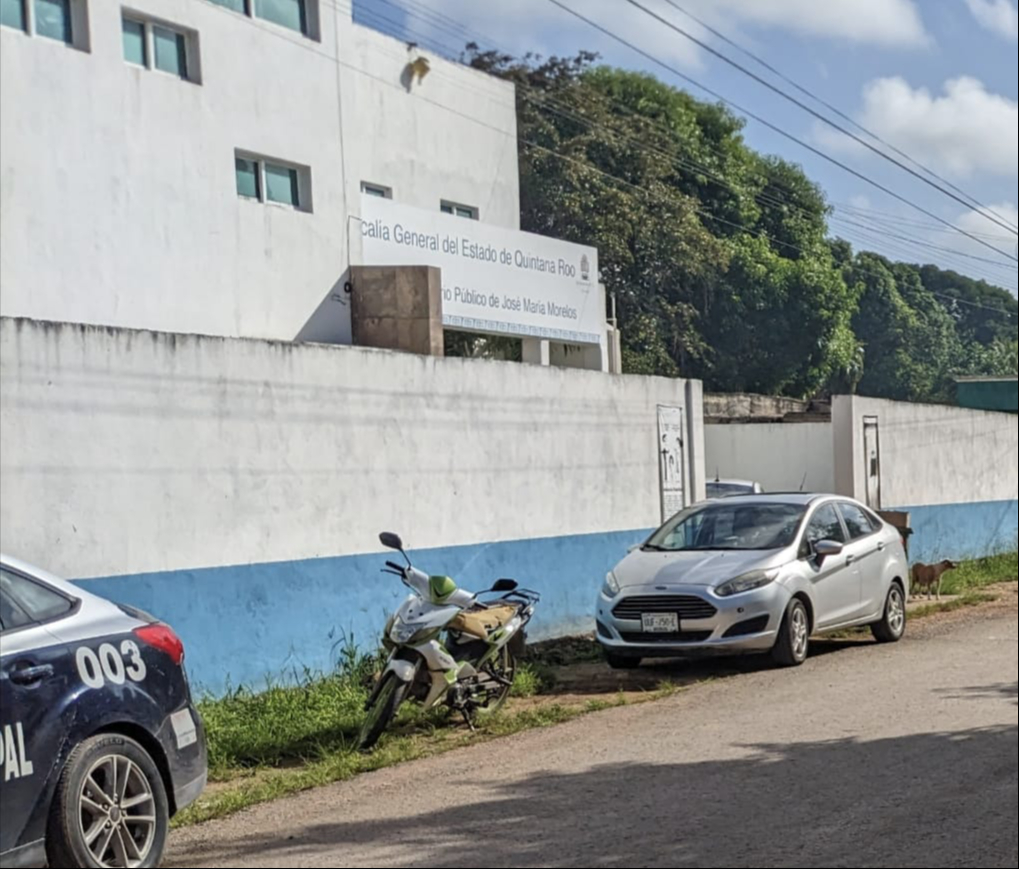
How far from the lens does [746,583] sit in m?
11.9

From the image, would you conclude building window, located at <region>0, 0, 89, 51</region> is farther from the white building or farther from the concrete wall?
the concrete wall

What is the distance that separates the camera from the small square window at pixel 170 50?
1653 cm

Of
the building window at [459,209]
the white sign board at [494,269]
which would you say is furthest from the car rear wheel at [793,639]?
the building window at [459,209]

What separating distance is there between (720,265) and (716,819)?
22.8 metres

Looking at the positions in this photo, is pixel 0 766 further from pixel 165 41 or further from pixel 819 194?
pixel 819 194

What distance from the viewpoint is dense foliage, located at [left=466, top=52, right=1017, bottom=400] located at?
27.5 metres

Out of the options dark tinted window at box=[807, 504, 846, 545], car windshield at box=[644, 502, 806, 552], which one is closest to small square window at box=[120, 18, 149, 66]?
car windshield at box=[644, 502, 806, 552]

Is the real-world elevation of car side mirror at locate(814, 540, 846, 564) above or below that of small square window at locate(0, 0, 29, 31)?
below

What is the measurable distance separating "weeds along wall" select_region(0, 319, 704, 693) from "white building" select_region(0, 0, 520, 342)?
13.9ft

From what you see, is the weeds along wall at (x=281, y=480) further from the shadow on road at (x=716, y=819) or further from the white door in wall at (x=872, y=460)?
the white door in wall at (x=872, y=460)

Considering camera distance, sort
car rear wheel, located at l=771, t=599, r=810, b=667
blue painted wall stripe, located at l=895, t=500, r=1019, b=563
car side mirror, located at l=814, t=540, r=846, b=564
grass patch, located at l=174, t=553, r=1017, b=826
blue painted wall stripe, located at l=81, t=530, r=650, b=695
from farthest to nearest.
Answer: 1. blue painted wall stripe, located at l=895, t=500, r=1019, b=563
2. car side mirror, located at l=814, t=540, r=846, b=564
3. car rear wheel, located at l=771, t=599, r=810, b=667
4. blue painted wall stripe, located at l=81, t=530, r=650, b=695
5. grass patch, located at l=174, t=553, r=1017, b=826

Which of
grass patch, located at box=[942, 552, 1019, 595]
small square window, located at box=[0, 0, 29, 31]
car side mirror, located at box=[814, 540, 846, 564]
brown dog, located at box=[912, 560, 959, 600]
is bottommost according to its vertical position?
grass patch, located at box=[942, 552, 1019, 595]

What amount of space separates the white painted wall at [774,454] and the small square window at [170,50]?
965cm

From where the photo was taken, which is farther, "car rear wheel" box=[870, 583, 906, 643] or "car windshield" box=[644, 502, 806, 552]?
"car rear wheel" box=[870, 583, 906, 643]
